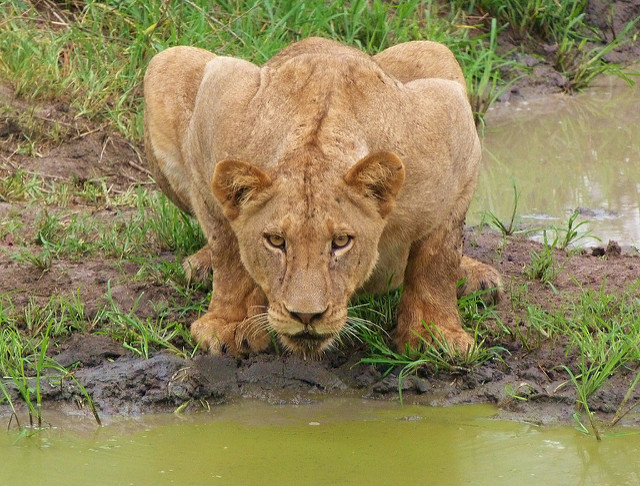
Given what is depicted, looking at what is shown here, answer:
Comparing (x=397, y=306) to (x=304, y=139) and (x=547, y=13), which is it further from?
(x=547, y=13)

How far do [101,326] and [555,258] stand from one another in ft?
8.19

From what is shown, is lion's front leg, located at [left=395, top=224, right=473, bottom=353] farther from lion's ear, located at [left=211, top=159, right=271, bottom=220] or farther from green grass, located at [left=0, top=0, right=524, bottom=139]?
green grass, located at [left=0, top=0, right=524, bottom=139]

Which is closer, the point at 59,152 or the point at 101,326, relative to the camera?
the point at 101,326

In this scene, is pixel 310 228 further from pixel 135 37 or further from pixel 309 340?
pixel 135 37

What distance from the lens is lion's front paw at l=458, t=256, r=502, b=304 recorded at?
5.87m

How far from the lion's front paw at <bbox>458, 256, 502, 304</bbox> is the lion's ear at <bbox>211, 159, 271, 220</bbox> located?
1531mm

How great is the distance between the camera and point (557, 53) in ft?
35.1

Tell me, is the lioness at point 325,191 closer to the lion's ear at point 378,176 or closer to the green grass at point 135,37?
the lion's ear at point 378,176

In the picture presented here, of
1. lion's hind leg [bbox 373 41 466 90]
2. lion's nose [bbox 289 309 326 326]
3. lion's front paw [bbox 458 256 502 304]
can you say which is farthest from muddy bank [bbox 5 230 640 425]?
lion's hind leg [bbox 373 41 466 90]

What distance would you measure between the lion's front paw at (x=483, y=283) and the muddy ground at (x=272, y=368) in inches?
2.9

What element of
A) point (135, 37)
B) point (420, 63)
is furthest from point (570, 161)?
point (135, 37)

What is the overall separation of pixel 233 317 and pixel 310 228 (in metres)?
1.11

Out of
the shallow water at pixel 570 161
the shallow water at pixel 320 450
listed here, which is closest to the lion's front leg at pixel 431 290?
the shallow water at pixel 320 450

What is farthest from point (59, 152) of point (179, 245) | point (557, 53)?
point (557, 53)
